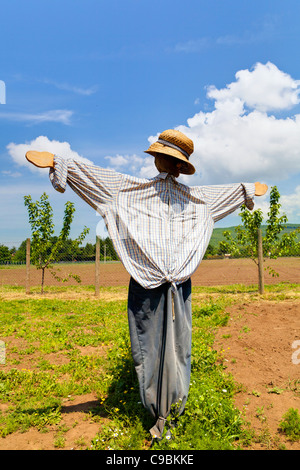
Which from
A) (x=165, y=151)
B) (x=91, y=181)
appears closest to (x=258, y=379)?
(x=165, y=151)

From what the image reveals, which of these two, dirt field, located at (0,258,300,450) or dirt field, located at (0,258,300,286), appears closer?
dirt field, located at (0,258,300,450)

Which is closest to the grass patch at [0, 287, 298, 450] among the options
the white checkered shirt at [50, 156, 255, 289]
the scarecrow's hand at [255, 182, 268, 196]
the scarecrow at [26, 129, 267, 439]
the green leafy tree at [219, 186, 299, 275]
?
the scarecrow at [26, 129, 267, 439]

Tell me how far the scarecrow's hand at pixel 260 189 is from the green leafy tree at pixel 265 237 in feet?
25.5

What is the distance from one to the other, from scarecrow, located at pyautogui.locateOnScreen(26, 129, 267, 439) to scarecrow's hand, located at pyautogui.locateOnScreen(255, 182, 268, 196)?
2.15 ft

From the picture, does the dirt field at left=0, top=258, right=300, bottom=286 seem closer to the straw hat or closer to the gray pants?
the gray pants

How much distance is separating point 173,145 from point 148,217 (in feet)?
2.12

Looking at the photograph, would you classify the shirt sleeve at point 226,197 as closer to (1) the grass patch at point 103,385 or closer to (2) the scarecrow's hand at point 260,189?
(2) the scarecrow's hand at point 260,189

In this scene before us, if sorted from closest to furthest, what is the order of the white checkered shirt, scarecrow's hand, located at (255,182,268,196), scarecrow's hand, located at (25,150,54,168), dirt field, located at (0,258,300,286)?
scarecrow's hand, located at (25,150,54,168), the white checkered shirt, scarecrow's hand, located at (255,182,268,196), dirt field, located at (0,258,300,286)

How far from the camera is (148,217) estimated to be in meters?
2.53

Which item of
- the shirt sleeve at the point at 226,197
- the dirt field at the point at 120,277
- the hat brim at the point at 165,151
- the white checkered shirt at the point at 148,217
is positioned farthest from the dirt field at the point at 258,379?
the dirt field at the point at 120,277

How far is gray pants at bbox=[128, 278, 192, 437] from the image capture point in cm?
240
